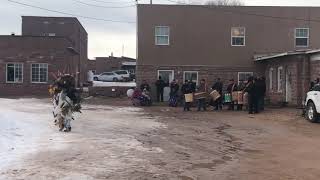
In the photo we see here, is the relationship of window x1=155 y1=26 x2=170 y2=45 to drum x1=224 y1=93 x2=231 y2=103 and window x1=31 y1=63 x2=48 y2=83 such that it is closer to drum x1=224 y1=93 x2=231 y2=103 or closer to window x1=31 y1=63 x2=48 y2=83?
drum x1=224 y1=93 x2=231 y2=103

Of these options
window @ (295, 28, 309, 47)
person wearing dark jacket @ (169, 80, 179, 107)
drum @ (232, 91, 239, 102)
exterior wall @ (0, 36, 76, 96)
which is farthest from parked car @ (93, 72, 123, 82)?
drum @ (232, 91, 239, 102)

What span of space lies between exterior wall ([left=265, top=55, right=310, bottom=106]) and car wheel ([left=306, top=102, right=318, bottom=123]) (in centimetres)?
806

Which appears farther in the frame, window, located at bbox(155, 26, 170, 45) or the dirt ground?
window, located at bbox(155, 26, 170, 45)

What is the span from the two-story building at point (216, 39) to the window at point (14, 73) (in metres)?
16.3

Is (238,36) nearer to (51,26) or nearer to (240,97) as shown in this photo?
(240,97)

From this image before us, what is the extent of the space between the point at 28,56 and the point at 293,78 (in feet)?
84.6

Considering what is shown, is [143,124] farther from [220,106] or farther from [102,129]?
[220,106]

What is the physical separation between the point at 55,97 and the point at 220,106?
1408 centimetres

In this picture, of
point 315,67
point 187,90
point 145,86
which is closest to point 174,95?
point 145,86

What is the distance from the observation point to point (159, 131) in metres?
18.8

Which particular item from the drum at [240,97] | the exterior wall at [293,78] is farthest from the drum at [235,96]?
the exterior wall at [293,78]

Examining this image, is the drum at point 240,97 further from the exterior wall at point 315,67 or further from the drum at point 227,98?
the exterior wall at point 315,67

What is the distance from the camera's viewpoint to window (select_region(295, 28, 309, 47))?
38688 mm

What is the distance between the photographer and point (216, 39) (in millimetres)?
38562
